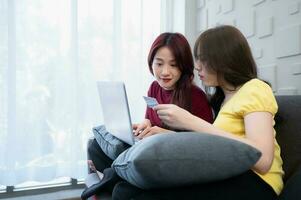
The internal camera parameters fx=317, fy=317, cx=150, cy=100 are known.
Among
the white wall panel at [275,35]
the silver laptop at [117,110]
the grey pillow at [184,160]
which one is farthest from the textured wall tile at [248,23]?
the grey pillow at [184,160]

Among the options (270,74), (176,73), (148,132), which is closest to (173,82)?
(176,73)

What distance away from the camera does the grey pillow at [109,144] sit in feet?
3.46

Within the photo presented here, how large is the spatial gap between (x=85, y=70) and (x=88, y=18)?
12.4 inches

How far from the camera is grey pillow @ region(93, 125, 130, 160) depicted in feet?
3.46

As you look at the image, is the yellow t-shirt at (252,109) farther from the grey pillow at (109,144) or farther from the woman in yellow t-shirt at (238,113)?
the grey pillow at (109,144)

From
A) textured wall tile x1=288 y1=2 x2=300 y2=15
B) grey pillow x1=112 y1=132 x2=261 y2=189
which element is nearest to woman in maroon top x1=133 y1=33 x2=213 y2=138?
textured wall tile x1=288 y1=2 x2=300 y2=15

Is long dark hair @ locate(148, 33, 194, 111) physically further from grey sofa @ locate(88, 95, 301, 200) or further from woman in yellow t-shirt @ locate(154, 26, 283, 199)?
grey sofa @ locate(88, 95, 301, 200)

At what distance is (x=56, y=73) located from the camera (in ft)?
6.06

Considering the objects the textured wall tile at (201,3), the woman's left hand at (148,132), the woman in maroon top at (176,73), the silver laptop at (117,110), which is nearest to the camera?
the silver laptop at (117,110)

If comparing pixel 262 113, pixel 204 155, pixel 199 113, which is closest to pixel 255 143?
pixel 262 113

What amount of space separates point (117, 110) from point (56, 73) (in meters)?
0.86

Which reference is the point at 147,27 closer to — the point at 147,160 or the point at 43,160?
the point at 43,160

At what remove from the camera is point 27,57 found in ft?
5.87

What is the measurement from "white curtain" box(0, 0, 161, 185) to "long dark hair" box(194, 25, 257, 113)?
3.41ft
